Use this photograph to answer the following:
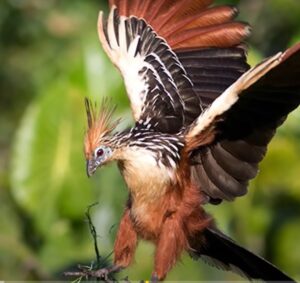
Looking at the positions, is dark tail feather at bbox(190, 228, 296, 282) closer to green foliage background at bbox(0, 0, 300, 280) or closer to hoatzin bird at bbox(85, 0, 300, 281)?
hoatzin bird at bbox(85, 0, 300, 281)

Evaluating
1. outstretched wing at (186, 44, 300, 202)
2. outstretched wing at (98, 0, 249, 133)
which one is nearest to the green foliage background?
outstretched wing at (98, 0, 249, 133)

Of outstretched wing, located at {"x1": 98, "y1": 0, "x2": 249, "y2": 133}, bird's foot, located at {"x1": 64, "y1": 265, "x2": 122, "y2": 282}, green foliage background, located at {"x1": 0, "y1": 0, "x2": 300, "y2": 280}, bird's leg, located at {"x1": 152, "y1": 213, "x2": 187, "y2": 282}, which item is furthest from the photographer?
green foliage background, located at {"x1": 0, "y1": 0, "x2": 300, "y2": 280}

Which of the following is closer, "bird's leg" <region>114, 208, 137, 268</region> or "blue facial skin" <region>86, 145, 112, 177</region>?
"blue facial skin" <region>86, 145, 112, 177</region>

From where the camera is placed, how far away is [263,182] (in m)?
9.27

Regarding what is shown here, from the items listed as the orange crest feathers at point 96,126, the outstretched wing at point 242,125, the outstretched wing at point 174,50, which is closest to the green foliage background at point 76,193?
the outstretched wing at point 174,50

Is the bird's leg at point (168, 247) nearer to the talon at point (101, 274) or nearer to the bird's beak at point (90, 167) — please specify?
the talon at point (101, 274)

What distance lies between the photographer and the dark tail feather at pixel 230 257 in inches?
249

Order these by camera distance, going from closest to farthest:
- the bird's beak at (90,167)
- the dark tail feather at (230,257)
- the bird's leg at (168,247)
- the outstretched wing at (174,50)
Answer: the bird's beak at (90,167)
the bird's leg at (168,247)
the dark tail feather at (230,257)
the outstretched wing at (174,50)

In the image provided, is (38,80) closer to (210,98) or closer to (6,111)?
(6,111)

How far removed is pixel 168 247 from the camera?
20.1ft

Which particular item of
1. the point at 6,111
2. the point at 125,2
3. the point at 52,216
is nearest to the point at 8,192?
the point at 52,216

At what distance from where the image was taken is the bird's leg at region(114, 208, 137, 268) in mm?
6199

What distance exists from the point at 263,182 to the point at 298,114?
493 mm

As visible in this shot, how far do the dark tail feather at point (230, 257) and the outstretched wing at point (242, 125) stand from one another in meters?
0.18
